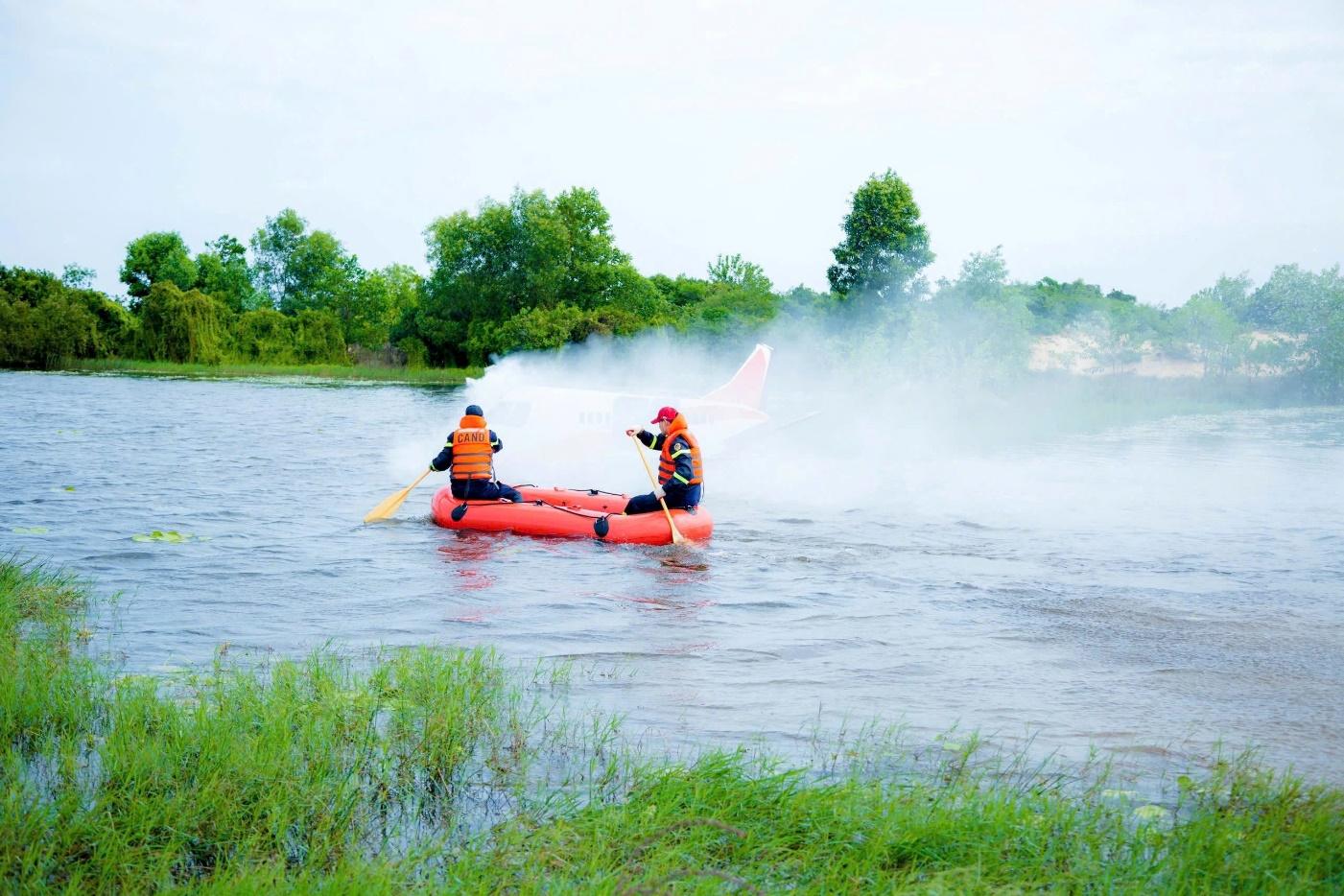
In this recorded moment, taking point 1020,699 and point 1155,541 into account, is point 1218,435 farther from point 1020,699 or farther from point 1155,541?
point 1020,699

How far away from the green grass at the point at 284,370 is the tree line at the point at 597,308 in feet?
4.10

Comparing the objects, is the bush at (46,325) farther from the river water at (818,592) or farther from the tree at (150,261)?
the river water at (818,592)

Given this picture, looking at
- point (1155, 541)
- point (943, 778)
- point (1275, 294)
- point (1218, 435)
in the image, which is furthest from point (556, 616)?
point (1275, 294)

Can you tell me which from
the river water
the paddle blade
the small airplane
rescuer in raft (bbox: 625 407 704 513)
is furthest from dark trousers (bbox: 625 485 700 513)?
the small airplane

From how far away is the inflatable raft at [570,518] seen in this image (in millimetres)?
16031

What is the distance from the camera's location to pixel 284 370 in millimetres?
79750

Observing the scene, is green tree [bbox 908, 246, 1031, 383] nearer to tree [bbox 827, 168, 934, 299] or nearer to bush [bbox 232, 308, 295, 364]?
tree [bbox 827, 168, 934, 299]

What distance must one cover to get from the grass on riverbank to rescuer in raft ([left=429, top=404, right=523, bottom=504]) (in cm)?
909

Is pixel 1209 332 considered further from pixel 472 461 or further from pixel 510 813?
pixel 510 813

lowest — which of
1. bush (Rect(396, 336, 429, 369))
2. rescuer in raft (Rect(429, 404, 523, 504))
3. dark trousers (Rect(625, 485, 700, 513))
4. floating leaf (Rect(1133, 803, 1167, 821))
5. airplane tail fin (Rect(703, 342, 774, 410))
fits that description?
floating leaf (Rect(1133, 803, 1167, 821))

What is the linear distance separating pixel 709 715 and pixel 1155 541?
38.8 ft

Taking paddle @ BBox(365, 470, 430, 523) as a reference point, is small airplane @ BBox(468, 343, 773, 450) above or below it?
above

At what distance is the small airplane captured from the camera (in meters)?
22.4

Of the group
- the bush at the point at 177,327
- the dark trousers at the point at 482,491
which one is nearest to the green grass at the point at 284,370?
the bush at the point at 177,327
